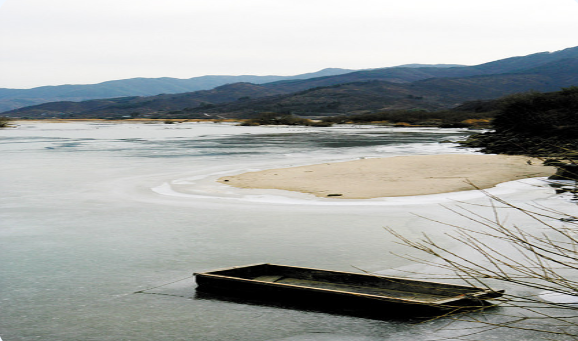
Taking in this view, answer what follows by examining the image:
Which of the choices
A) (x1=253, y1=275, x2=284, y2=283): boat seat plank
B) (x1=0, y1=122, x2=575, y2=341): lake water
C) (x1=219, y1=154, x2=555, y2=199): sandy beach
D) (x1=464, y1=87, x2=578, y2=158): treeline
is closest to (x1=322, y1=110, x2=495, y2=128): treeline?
(x1=464, y1=87, x2=578, y2=158): treeline

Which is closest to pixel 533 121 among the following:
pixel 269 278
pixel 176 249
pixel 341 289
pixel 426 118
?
pixel 176 249

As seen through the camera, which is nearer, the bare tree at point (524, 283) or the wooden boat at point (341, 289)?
the bare tree at point (524, 283)

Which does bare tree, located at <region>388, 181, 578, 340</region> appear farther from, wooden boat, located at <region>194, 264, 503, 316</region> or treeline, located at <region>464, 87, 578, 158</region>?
treeline, located at <region>464, 87, 578, 158</region>

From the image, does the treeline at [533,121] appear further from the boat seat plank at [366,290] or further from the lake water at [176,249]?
the boat seat plank at [366,290]

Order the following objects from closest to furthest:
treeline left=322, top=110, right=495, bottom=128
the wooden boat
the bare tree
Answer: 1. the bare tree
2. the wooden boat
3. treeline left=322, top=110, right=495, bottom=128

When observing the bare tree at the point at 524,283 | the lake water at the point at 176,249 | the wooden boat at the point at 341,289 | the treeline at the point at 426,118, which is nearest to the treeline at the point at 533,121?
the lake water at the point at 176,249

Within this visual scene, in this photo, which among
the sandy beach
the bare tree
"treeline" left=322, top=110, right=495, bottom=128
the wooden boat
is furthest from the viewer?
"treeline" left=322, top=110, right=495, bottom=128
